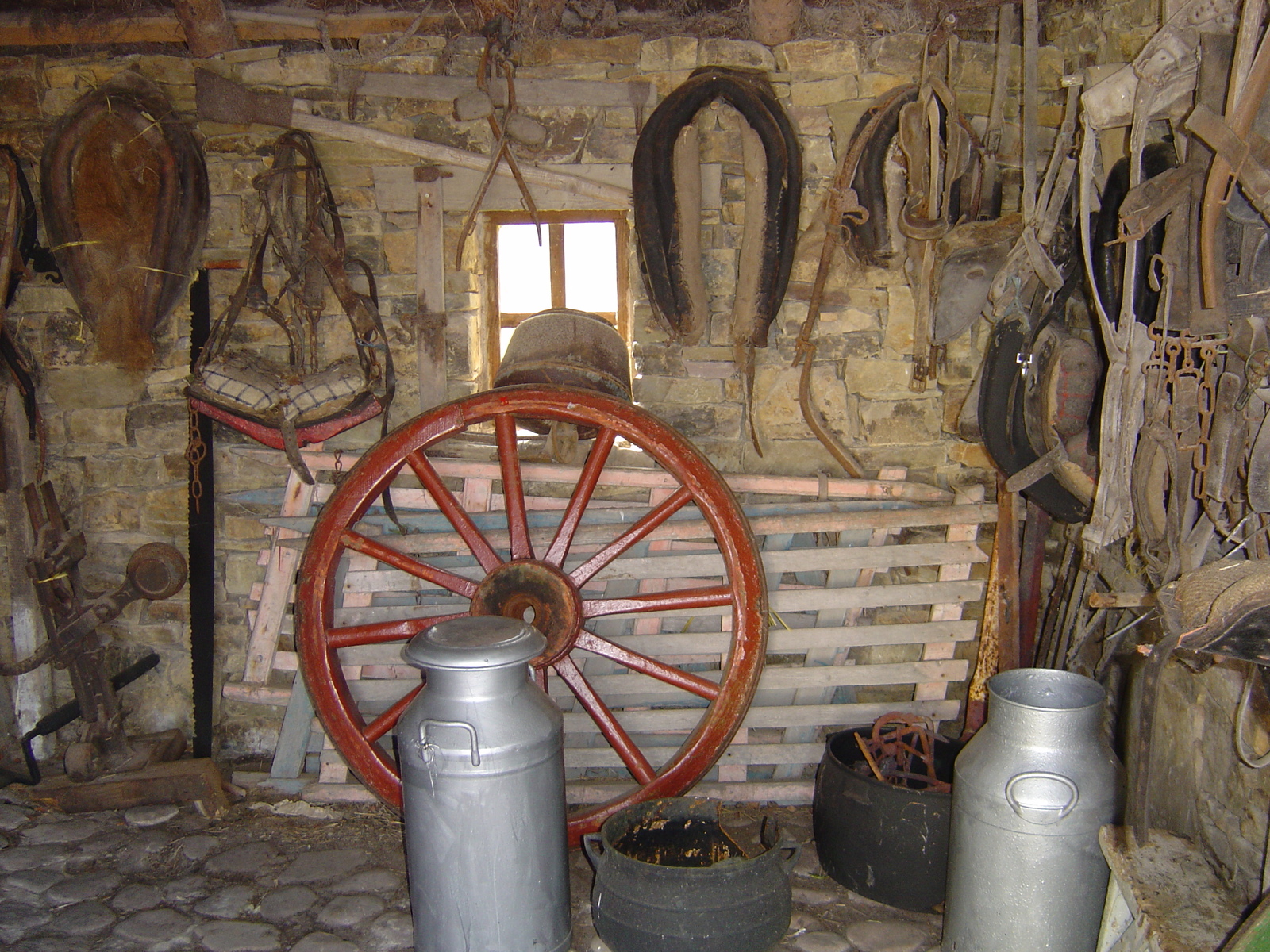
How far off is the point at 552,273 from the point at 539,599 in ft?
4.68

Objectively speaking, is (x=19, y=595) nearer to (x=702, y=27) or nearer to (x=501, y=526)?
(x=501, y=526)

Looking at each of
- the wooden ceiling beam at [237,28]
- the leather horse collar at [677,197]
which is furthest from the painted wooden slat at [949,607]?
the wooden ceiling beam at [237,28]

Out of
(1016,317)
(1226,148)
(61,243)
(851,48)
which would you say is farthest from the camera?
(61,243)

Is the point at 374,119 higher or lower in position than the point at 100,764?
higher

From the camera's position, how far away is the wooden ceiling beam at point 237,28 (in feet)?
10.9

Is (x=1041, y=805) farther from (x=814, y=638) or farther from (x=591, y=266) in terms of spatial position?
(x=591, y=266)

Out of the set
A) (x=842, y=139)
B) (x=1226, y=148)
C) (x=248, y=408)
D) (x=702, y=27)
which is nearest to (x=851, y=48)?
(x=842, y=139)

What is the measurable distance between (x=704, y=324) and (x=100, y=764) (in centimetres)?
274

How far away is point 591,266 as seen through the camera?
3.75 meters

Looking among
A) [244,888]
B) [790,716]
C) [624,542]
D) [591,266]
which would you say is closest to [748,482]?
[624,542]

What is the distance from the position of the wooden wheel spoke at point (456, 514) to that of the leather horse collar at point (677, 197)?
3.23 ft

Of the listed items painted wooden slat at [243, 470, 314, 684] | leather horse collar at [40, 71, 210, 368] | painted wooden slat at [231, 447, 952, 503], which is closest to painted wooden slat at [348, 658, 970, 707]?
painted wooden slat at [243, 470, 314, 684]

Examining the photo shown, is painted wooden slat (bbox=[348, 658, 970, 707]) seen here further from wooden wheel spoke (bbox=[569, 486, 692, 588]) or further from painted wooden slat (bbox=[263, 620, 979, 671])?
wooden wheel spoke (bbox=[569, 486, 692, 588])

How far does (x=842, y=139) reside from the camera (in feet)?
10.8
